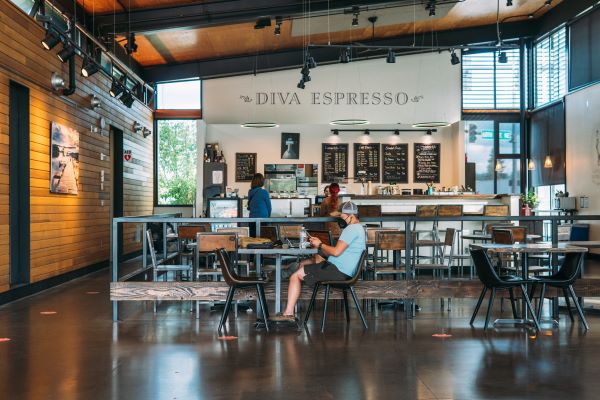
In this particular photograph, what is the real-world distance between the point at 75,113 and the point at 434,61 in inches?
337

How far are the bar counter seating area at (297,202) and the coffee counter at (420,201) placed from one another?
1.4 inches

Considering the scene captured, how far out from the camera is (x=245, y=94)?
15.4 meters

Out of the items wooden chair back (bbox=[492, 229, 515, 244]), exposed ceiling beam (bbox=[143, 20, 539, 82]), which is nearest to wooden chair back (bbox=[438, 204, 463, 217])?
wooden chair back (bbox=[492, 229, 515, 244])

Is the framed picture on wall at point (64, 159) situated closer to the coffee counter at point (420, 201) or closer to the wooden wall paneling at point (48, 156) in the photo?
the wooden wall paneling at point (48, 156)

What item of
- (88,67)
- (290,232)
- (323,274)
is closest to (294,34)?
(88,67)

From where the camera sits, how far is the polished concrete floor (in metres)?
4.16

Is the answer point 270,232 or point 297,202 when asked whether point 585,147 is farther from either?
point 270,232

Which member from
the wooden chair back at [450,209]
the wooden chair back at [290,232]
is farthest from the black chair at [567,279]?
the wooden chair back at [450,209]

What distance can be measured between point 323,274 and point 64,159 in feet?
16.2

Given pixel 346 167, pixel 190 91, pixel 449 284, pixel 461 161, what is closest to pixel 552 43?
pixel 461 161

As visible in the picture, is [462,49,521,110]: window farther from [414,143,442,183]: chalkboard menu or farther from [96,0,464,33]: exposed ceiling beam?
[96,0,464,33]: exposed ceiling beam

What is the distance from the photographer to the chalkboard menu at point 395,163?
1523 centimetres

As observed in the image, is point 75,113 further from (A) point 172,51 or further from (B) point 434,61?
(B) point 434,61

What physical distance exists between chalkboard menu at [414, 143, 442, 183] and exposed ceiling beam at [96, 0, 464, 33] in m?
4.59
